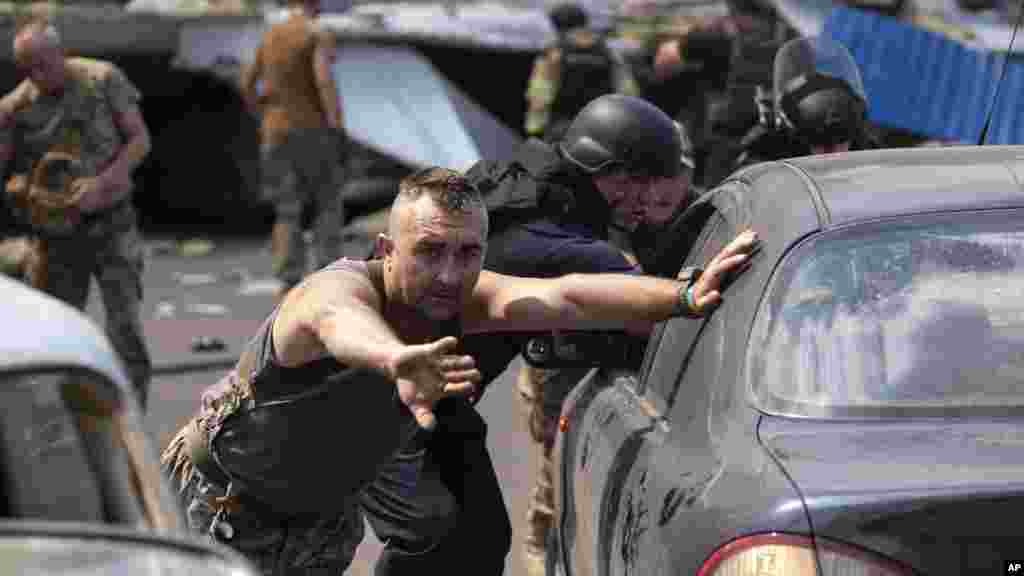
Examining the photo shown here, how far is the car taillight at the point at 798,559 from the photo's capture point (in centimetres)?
295

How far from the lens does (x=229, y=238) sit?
15375mm

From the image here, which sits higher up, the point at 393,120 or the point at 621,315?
the point at 621,315

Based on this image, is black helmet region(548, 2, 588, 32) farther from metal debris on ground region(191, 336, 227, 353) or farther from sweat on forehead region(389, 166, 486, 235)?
sweat on forehead region(389, 166, 486, 235)

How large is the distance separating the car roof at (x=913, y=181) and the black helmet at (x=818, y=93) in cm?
207

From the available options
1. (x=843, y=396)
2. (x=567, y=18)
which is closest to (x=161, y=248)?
(x=567, y=18)

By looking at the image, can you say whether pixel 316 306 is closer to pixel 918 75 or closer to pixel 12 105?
pixel 12 105

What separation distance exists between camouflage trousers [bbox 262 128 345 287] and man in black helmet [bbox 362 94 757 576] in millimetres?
6328

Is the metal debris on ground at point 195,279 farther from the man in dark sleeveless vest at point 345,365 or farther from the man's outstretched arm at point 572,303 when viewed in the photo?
the man's outstretched arm at point 572,303

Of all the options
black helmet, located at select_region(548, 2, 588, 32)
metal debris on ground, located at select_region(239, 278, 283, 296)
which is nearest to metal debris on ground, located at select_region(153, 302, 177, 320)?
metal debris on ground, located at select_region(239, 278, 283, 296)

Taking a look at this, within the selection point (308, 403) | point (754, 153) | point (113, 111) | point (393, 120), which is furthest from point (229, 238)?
→ point (308, 403)

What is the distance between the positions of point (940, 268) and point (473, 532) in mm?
1692

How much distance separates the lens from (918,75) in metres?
12.3

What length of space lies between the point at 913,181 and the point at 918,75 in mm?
8663

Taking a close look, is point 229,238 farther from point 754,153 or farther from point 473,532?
point 473,532
